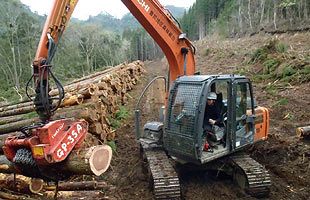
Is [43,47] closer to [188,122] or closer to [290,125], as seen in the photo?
[188,122]

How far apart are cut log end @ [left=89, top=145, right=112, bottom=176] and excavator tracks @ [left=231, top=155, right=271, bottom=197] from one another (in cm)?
281

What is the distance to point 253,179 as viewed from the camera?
654cm

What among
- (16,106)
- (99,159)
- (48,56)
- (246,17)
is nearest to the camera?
(99,159)

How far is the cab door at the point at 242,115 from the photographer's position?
22.6ft

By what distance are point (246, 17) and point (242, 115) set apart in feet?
173

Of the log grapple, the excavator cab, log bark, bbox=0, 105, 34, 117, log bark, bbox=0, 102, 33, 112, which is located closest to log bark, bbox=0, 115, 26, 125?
log bark, bbox=0, 105, 34, 117

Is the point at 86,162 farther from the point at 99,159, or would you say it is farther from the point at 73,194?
the point at 73,194

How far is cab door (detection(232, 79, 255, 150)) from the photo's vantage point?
6.88 meters

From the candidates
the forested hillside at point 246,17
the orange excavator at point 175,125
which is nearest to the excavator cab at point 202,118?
the orange excavator at point 175,125

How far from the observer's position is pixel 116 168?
28.0ft

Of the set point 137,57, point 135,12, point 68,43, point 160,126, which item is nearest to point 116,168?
point 160,126

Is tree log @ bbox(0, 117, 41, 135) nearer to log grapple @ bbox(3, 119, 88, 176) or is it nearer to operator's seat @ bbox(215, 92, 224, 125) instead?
log grapple @ bbox(3, 119, 88, 176)

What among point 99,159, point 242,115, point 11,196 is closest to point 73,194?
point 11,196

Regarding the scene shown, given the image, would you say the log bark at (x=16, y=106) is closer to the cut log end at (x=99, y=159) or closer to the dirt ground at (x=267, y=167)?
the dirt ground at (x=267, y=167)
